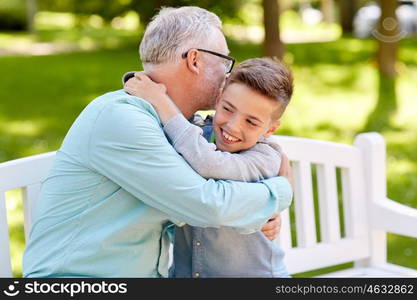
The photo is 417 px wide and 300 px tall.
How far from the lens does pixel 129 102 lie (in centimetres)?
259

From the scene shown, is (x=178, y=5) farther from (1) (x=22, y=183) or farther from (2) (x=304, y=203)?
(1) (x=22, y=183)

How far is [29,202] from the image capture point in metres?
3.01

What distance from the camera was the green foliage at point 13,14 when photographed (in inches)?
951

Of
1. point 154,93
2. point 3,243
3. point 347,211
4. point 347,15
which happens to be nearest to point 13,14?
point 347,15

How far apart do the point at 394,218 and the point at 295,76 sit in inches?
379

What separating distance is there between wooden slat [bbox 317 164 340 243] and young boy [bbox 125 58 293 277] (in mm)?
808

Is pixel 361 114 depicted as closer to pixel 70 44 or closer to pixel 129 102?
pixel 129 102

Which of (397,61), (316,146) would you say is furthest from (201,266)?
(397,61)

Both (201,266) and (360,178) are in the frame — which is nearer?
(201,266)

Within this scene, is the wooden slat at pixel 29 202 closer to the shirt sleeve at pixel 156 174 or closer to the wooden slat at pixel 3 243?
the wooden slat at pixel 3 243

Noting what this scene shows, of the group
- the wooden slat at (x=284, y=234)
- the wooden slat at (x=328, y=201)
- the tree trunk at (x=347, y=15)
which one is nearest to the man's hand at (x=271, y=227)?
the wooden slat at (x=284, y=234)

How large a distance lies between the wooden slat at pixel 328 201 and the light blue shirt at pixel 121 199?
0.99m

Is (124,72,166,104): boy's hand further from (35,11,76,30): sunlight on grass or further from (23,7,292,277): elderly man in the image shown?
(35,11,76,30): sunlight on grass

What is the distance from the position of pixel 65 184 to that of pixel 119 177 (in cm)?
21
